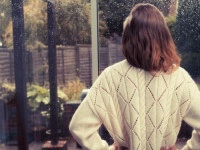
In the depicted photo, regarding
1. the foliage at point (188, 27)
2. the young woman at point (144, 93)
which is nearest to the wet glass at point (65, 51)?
the foliage at point (188, 27)

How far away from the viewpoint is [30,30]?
2.82m

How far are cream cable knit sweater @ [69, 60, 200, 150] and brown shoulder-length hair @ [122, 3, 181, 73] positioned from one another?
0.05m

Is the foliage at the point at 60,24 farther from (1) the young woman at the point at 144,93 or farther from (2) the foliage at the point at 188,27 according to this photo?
(1) the young woman at the point at 144,93

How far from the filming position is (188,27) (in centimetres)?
269

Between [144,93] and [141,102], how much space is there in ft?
0.14

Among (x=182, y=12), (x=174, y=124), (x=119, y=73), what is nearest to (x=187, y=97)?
(x=174, y=124)

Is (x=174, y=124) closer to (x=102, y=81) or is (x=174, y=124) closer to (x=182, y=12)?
(x=102, y=81)

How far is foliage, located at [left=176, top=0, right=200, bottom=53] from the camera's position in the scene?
2.66 metres

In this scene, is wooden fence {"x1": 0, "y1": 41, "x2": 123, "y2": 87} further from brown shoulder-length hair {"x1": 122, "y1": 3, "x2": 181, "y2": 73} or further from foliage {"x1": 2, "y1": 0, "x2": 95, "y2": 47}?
brown shoulder-length hair {"x1": 122, "y1": 3, "x2": 181, "y2": 73}

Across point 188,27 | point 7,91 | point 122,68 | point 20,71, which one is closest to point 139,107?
point 122,68

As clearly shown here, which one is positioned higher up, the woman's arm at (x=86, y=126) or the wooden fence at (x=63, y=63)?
the wooden fence at (x=63, y=63)

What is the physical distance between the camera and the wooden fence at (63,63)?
109 inches

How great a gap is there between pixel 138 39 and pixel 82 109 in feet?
1.36

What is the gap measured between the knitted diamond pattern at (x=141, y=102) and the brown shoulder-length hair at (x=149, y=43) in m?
0.05
